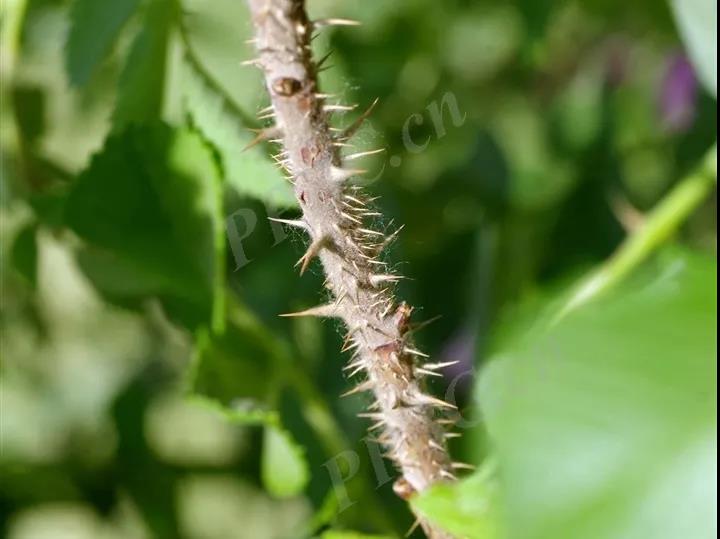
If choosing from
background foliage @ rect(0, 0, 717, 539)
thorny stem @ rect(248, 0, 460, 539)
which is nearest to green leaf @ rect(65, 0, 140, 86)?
background foliage @ rect(0, 0, 717, 539)

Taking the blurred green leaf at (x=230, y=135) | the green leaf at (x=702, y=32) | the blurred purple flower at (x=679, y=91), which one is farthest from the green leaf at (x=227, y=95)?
the blurred purple flower at (x=679, y=91)

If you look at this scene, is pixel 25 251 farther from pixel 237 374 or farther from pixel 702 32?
pixel 702 32

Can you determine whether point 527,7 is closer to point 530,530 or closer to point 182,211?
point 182,211

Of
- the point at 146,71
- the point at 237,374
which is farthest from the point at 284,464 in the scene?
the point at 146,71

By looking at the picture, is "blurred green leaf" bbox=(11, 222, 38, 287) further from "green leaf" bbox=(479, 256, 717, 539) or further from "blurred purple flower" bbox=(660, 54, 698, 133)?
"blurred purple flower" bbox=(660, 54, 698, 133)

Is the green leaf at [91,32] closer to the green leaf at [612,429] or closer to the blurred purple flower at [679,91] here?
the green leaf at [612,429]
